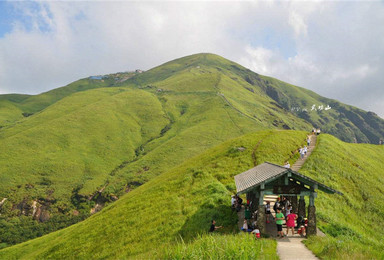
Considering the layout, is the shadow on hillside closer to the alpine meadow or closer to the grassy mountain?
the grassy mountain

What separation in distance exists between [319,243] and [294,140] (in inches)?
1595

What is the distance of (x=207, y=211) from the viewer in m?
27.4

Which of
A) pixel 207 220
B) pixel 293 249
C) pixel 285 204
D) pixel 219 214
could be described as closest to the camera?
pixel 293 249

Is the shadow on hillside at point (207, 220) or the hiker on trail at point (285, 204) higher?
the hiker on trail at point (285, 204)

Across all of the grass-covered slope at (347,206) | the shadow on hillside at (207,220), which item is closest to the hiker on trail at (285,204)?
the grass-covered slope at (347,206)

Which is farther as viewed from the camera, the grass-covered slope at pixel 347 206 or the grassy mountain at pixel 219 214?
the grassy mountain at pixel 219 214

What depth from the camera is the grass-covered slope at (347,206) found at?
1616 centimetres

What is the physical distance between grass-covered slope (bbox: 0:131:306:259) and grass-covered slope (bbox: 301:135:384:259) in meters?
4.58

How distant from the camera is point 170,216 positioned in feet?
96.2

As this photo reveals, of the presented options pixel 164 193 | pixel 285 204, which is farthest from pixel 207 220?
pixel 164 193

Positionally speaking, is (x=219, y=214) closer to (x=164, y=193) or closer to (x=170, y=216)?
(x=170, y=216)

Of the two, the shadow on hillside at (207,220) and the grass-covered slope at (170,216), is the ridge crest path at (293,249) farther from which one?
the shadow on hillside at (207,220)

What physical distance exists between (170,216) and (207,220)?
18.6 feet

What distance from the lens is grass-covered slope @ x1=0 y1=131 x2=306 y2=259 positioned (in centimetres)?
2500
